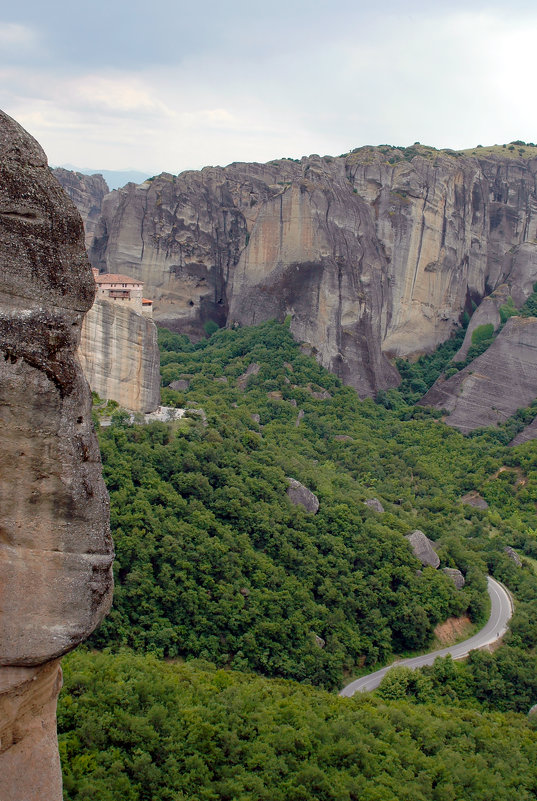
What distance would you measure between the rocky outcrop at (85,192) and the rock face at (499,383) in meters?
41.2

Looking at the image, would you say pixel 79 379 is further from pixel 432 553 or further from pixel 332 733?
→ pixel 432 553

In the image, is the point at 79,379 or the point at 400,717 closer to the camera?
the point at 79,379

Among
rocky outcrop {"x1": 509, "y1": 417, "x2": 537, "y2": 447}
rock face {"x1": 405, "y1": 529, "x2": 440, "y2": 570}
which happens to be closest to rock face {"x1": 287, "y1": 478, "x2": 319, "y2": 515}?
rock face {"x1": 405, "y1": 529, "x2": 440, "y2": 570}

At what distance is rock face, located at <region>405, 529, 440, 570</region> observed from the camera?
32594mm

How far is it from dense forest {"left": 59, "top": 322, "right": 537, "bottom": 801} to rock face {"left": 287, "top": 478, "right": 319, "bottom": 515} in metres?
0.63

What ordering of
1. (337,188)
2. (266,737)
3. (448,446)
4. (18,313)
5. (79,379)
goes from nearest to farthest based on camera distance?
1. (18,313)
2. (79,379)
3. (266,737)
4. (448,446)
5. (337,188)

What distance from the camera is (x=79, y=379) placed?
8.35 meters

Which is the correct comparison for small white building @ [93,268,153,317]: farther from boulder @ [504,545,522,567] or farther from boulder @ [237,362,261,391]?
boulder @ [504,545,522,567]

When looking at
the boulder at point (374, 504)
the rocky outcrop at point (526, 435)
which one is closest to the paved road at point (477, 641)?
the boulder at point (374, 504)

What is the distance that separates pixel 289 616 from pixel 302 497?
284 inches

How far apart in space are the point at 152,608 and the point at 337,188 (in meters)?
39.5

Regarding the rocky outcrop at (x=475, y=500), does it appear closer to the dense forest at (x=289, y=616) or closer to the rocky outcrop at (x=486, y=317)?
the dense forest at (x=289, y=616)

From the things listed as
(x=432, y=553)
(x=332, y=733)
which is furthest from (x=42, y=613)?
(x=432, y=553)

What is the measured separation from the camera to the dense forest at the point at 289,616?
17.2 metres
